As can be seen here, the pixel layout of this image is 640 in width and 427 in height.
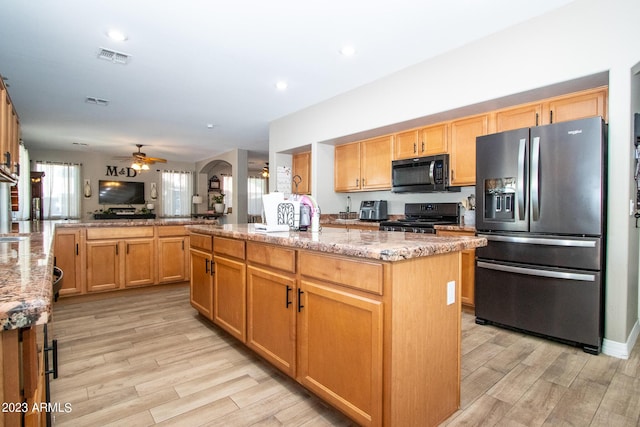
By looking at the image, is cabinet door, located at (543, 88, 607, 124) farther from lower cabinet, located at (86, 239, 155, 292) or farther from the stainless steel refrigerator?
lower cabinet, located at (86, 239, 155, 292)

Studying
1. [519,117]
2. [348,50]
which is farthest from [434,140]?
[348,50]

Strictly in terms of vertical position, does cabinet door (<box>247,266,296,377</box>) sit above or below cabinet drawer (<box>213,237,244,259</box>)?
below

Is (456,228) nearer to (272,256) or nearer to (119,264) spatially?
(272,256)

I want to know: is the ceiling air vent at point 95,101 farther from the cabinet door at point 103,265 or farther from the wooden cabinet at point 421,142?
the wooden cabinet at point 421,142

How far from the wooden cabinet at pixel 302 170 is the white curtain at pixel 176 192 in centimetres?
579

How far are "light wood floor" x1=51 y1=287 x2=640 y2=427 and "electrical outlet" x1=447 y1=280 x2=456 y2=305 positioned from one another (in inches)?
23.9

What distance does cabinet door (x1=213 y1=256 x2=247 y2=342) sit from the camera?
7.94 feet

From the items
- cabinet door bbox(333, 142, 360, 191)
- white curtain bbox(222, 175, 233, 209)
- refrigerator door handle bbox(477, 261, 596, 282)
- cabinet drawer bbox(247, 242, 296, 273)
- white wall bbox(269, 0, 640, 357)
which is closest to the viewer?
cabinet drawer bbox(247, 242, 296, 273)

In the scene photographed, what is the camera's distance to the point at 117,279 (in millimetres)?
4141

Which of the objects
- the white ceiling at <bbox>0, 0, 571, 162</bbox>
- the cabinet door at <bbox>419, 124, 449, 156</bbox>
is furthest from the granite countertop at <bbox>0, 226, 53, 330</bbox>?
the cabinet door at <bbox>419, 124, 449, 156</bbox>

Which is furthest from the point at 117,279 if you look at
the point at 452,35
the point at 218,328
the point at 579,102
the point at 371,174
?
the point at 579,102

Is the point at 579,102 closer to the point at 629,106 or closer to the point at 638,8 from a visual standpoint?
the point at 629,106

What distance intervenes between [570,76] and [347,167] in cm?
292

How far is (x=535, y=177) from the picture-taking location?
106 inches
